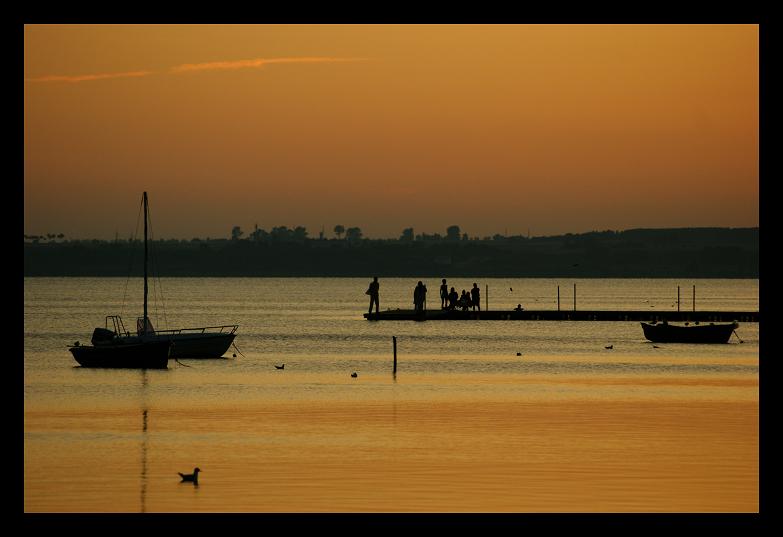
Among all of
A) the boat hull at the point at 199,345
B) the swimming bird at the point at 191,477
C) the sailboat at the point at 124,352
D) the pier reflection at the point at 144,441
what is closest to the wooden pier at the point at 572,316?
the boat hull at the point at 199,345

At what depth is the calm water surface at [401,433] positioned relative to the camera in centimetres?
1966

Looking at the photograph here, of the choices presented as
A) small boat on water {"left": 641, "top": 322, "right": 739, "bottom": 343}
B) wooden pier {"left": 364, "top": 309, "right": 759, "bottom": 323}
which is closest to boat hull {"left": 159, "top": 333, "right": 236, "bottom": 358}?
small boat on water {"left": 641, "top": 322, "right": 739, "bottom": 343}

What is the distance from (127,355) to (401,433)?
18533 mm

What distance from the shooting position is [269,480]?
21.0 meters

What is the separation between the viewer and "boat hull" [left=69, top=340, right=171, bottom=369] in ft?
144

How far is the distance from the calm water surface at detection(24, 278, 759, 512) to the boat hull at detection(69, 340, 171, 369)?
1.33ft

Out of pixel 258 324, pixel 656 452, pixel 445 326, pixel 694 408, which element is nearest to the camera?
pixel 656 452

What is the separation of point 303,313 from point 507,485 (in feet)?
306

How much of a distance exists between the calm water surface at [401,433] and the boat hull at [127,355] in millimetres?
405

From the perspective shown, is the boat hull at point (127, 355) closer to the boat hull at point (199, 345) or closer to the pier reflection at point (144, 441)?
the pier reflection at point (144, 441)

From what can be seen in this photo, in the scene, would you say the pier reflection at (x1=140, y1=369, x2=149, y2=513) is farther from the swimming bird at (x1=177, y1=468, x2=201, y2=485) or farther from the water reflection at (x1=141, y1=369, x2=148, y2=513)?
the swimming bird at (x1=177, y1=468, x2=201, y2=485)
